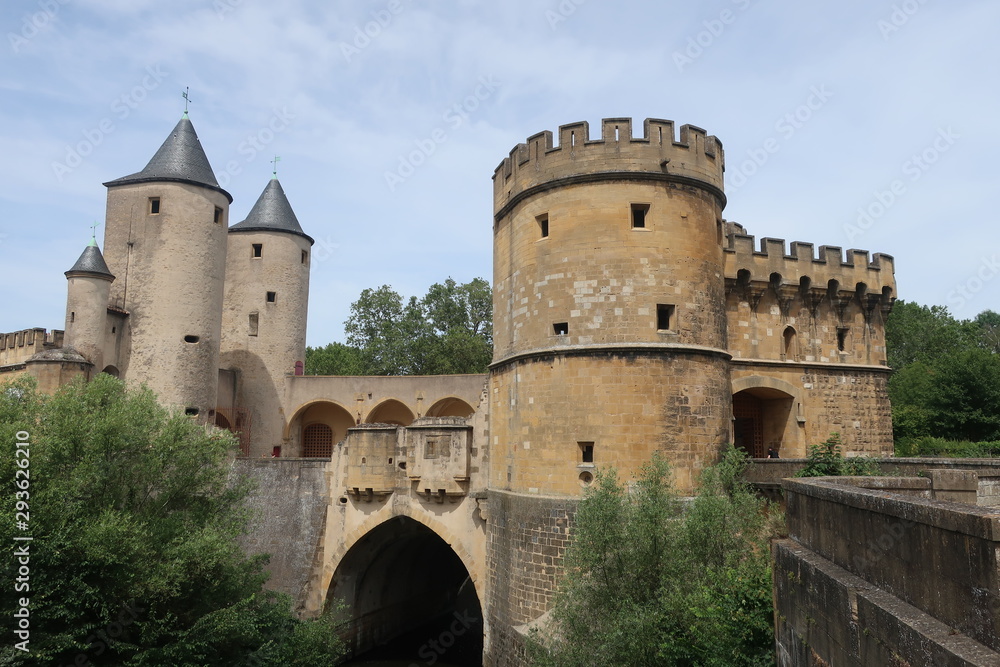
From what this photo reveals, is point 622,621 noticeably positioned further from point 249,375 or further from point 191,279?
point 249,375

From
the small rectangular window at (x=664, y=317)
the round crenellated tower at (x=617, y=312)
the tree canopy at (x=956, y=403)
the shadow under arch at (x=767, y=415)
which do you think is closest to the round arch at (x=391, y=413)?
the round crenellated tower at (x=617, y=312)

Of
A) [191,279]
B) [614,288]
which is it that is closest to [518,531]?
[614,288]

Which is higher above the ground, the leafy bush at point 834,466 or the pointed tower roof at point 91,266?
the pointed tower roof at point 91,266

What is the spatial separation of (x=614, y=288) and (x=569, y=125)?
4032mm

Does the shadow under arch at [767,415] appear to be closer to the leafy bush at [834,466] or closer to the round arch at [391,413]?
the leafy bush at [834,466]

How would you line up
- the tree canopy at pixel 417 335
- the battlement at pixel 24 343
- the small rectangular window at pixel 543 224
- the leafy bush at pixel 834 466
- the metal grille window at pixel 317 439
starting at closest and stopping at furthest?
the leafy bush at pixel 834 466
the small rectangular window at pixel 543 224
the battlement at pixel 24 343
the metal grille window at pixel 317 439
the tree canopy at pixel 417 335

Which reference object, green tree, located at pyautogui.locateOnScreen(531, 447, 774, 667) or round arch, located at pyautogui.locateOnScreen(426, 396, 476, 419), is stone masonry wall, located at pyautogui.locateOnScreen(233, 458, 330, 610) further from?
green tree, located at pyautogui.locateOnScreen(531, 447, 774, 667)

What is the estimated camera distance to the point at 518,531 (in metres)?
16.0

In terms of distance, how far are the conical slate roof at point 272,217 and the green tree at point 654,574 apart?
2237cm

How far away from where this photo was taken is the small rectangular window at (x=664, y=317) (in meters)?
15.6

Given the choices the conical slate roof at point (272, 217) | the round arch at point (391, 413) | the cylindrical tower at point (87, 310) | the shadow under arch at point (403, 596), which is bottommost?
the shadow under arch at point (403, 596)

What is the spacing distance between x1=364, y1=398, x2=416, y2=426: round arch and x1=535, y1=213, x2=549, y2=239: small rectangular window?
15325mm

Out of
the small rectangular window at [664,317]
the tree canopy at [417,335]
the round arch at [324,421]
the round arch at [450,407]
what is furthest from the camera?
the tree canopy at [417,335]

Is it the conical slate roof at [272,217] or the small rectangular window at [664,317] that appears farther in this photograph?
the conical slate roof at [272,217]
